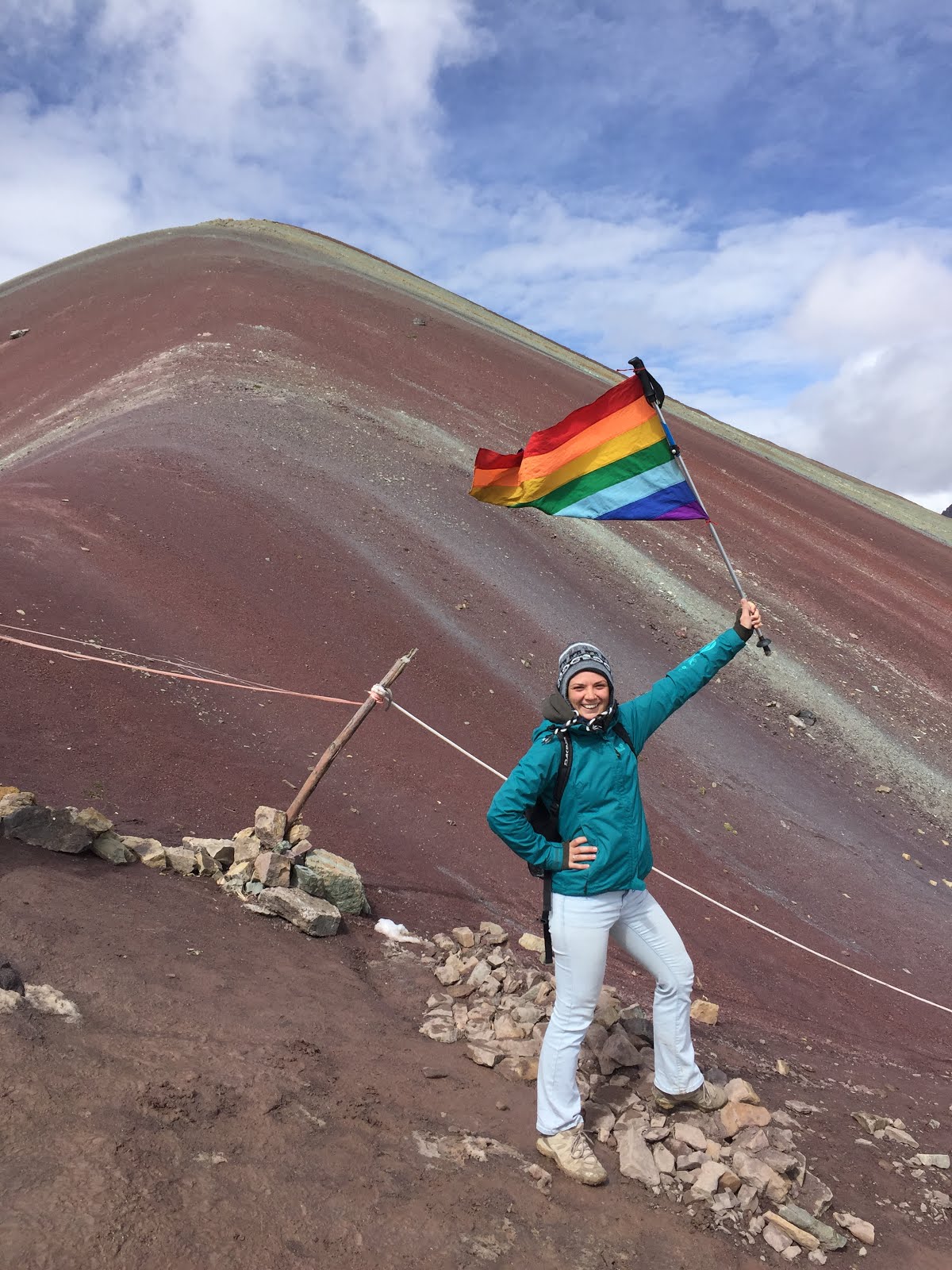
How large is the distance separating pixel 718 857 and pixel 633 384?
6.21 meters

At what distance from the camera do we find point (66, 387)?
80.5ft

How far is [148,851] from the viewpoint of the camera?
6.13 meters

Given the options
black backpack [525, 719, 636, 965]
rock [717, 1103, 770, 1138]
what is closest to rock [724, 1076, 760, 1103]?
rock [717, 1103, 770, 1138]

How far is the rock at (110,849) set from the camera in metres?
5.92

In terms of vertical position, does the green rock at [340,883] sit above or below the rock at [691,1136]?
below

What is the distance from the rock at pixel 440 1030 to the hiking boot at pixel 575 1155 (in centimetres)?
111

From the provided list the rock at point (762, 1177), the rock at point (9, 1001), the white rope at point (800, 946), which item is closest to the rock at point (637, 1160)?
the rock at point (762, 1177)

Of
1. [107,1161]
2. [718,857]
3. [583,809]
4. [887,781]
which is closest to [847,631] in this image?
[887,781]

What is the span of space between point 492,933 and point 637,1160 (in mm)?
2623

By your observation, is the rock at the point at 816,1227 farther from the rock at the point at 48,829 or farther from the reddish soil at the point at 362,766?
the rock at the point at 48,829

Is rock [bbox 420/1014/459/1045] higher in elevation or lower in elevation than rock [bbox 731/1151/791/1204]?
lower

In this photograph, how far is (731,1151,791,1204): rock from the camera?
374cm

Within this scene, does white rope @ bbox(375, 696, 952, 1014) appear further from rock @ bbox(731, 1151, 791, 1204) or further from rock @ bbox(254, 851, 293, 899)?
rock @ bbox(731, 1151, 791, 1204)

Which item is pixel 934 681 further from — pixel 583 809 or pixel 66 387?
pixel 66 387
